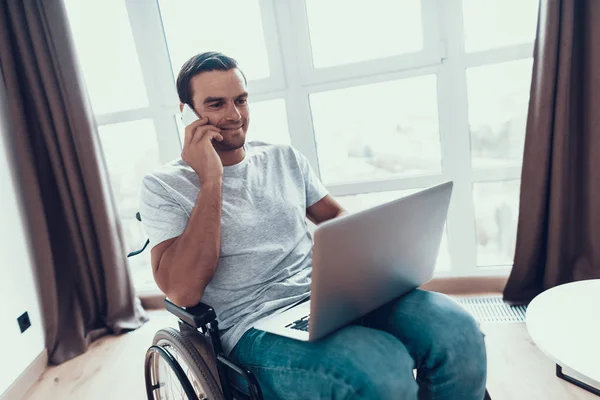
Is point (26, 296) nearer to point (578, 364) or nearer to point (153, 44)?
point (153, 44)

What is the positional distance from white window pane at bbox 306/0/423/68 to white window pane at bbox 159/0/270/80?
253mm

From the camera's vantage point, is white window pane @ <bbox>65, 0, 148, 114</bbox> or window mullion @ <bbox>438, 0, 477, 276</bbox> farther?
white window pane @ <bbox>65, 0, 148, 114</bbox>

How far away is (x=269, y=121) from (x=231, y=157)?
92 centimetres

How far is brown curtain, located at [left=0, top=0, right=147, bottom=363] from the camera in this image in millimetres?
1899

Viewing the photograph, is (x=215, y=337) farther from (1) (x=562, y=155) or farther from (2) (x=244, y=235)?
(1) (x=562, y=155)

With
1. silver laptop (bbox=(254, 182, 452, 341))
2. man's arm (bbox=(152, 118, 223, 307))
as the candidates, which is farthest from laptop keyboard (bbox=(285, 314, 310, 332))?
man's arm (bbox=(152, 118, 223, 307))

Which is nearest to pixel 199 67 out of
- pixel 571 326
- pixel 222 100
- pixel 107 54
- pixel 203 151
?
pixel 222 100

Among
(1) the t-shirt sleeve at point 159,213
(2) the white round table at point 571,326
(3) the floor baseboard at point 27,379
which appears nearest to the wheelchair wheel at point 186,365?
(1) the t-shirt sleeve at point 159,213

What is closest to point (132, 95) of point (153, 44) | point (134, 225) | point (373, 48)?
point (153, 44)

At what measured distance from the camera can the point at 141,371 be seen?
73.6 inches

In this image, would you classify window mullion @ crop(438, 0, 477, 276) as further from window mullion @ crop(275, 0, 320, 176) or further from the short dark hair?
the short dark hair

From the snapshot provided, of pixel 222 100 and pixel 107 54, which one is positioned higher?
pixel 107 54

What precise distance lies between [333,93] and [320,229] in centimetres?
142

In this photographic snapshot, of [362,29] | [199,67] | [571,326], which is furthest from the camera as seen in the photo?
[362,29]
